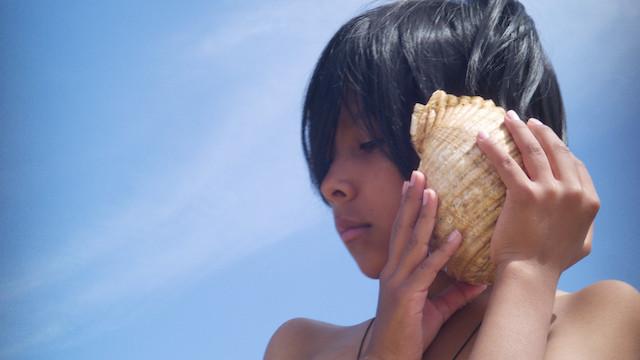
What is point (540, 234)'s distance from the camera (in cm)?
125

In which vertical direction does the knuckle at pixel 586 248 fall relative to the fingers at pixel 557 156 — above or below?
below

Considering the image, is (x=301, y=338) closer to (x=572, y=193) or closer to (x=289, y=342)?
(x=289, y=342)

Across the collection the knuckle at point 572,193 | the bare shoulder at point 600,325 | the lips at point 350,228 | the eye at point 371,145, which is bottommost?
the bare shoulder at point 600,325

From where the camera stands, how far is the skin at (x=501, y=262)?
1.24m

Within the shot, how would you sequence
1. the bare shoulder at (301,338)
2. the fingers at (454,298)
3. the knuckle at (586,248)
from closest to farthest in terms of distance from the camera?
the knuckle at (586,248) → the fingers at (454,298) → the bare shoulder at (301,338)

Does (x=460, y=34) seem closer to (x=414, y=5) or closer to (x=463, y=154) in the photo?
(x=414, y=5)

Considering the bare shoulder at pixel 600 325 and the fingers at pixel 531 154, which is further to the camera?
the bare shoulder at pixel 600 325

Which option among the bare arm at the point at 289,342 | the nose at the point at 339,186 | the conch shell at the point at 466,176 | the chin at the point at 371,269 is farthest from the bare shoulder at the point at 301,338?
the conch shell at the point at 466,176

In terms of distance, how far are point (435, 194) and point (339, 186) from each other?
424mm

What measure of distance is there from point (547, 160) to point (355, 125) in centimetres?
58

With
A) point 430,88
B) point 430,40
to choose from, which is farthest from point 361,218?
point 430,40

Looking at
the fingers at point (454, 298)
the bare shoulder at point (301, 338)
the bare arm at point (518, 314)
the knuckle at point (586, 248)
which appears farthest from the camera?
the bare shoulder at point (301, 338)

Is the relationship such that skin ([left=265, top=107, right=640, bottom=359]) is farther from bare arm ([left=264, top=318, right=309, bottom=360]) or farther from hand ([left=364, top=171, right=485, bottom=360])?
bare arm ([left=264, top=318, right=309, bottom=360])

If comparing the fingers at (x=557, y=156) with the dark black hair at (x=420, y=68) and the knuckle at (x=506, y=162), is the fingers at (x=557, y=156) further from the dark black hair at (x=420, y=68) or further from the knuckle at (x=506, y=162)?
the dark black hair at (x=420, y=68)
